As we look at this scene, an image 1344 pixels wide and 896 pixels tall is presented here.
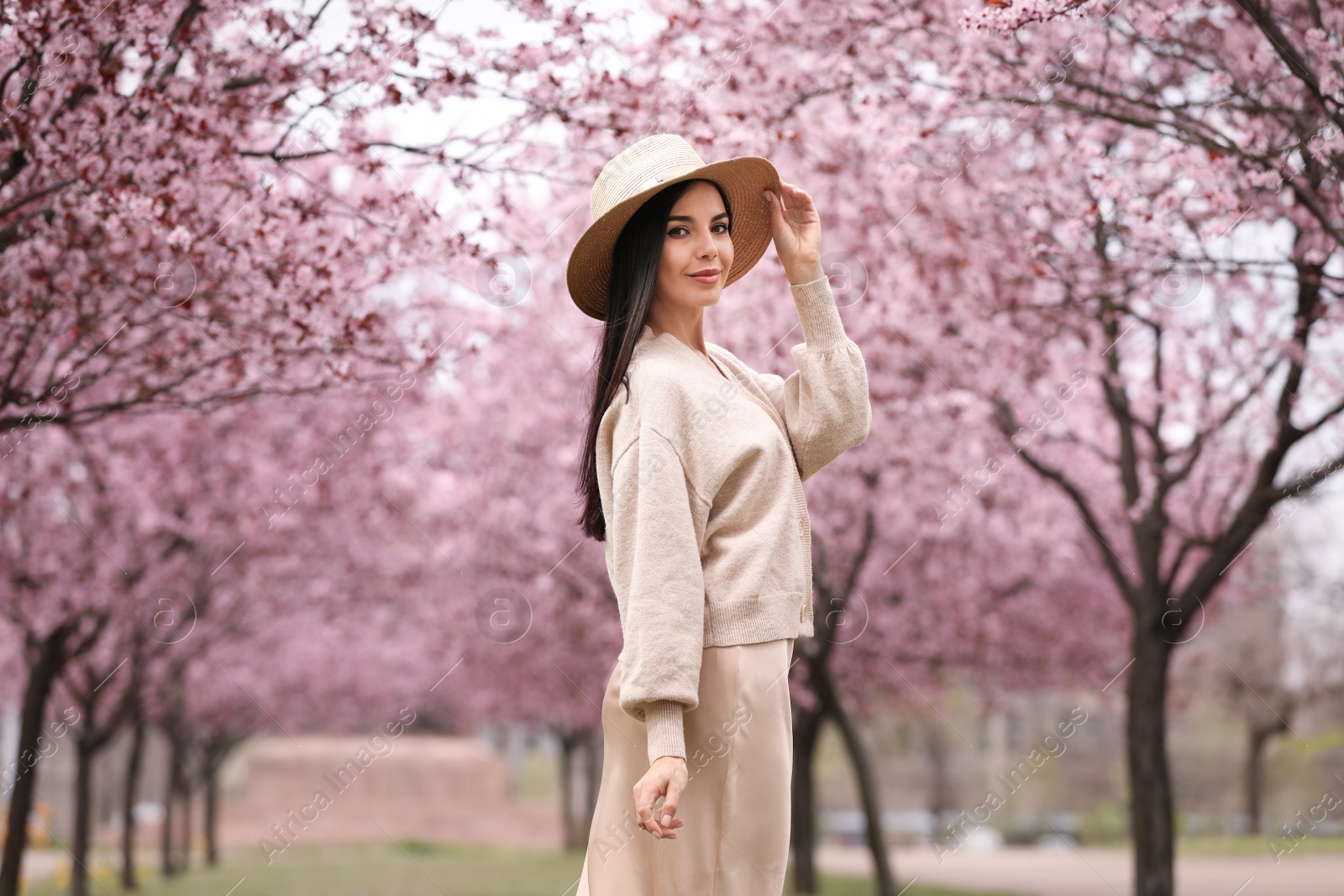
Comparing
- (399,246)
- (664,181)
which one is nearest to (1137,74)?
(399,246)

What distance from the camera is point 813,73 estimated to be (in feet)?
22.2

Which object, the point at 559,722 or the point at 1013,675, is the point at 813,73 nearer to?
the point at 1013,675

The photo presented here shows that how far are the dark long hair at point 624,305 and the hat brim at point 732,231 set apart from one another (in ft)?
0.09

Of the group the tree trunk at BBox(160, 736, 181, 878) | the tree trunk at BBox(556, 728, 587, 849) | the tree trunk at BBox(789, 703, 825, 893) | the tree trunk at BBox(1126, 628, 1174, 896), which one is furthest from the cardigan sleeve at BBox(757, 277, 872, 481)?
the tree trunk at BBox(556, 728, 587, 849)

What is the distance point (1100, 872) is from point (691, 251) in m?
17.2

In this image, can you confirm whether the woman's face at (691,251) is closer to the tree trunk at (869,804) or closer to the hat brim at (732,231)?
the hat brim at (732,231)

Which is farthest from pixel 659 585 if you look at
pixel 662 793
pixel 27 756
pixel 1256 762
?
pixel 1256 762

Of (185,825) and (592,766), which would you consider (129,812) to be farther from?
(592,766)

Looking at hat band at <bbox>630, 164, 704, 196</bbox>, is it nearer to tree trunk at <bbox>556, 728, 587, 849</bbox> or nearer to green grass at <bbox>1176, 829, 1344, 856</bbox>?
green grass at <bbox>1176, 829, 1344, 856</bbox>

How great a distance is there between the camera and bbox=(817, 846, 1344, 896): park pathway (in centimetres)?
1302

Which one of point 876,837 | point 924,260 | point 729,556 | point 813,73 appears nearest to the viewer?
point 729,556

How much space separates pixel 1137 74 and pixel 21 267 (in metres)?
6.29

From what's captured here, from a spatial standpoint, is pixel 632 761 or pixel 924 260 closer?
pixel 632 761

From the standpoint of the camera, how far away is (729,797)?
7.59ft
